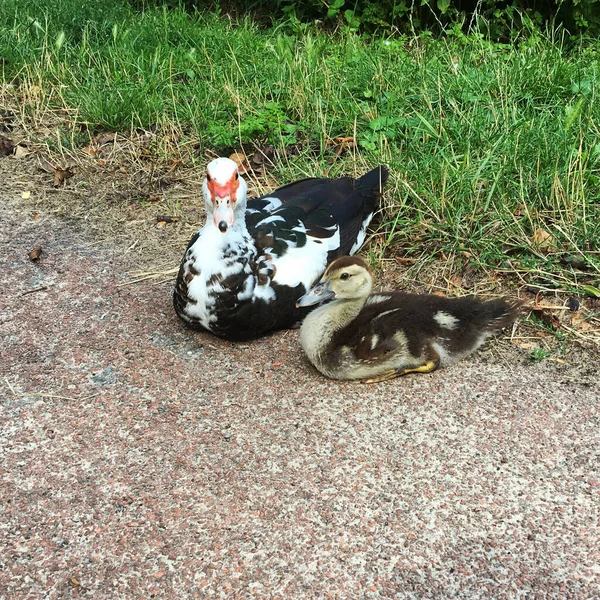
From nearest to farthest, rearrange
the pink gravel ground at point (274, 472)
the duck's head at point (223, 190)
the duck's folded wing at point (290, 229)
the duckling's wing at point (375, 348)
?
the pink gravel ground at point (274, 472), the duckling's wing at point (375, 348), the duck's head at point (223, 190), the duck's folded wing at point (290, 229)

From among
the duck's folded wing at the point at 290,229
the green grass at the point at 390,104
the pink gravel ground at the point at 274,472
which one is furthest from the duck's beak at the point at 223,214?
the green grass at the point at 390,104

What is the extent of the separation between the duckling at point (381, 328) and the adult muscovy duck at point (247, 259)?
217mm

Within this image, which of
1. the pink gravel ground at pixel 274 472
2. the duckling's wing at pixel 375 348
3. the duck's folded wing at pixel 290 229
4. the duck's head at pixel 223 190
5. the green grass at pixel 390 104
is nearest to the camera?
the pink gravel ground at pixel 274 472

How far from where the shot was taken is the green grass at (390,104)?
383cm

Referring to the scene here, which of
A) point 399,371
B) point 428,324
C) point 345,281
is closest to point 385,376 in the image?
point 399,371

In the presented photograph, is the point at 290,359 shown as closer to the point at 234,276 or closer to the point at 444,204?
the point at 234,276

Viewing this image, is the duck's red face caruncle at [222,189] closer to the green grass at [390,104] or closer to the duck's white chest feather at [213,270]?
the duck's white chest feather at [213,270]

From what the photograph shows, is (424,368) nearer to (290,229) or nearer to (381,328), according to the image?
(381,328)

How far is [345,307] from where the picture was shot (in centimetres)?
316

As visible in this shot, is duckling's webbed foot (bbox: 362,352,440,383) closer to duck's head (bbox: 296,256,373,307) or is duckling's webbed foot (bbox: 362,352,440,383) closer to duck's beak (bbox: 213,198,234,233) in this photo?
duck's head (bbox: 296,256,373,307)

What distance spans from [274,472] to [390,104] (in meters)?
2.96

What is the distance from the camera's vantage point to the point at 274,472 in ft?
8.67

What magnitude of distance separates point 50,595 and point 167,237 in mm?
2474

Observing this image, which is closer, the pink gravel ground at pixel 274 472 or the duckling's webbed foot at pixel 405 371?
the pink gravel ground at pixel 274 472
